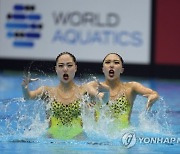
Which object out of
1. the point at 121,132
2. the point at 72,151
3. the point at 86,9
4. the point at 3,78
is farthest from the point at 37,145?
the point at 86,9

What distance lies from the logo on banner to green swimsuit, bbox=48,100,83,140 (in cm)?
578

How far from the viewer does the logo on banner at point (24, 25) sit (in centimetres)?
1013

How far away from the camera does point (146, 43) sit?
9.92 meters

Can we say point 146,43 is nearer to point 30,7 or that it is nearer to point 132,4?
point 132,4

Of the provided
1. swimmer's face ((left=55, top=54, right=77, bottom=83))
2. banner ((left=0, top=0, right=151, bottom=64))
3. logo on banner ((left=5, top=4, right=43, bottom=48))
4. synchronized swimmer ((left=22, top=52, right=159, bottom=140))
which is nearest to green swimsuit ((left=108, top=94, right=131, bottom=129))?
synchronized swimmer ((left=22, top=52, right=159, bottom=140))

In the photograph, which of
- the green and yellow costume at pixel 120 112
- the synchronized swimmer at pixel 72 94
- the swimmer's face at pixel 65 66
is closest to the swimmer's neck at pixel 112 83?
the synchronized swimmer at pixel 72 94

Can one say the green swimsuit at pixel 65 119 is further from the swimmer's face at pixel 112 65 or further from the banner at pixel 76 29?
the banner at pixel 76 29

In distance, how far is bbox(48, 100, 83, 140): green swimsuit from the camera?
173 inches

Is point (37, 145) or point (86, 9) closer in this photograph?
point (37, 145)

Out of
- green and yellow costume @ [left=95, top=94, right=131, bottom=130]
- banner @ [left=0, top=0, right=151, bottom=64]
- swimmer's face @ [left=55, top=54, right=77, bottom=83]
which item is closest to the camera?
swimmer's face @ [left=55, top=54, right=77, bottom=83]

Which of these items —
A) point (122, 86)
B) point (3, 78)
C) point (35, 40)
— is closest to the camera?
point (122, 86)

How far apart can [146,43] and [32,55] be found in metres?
1.99

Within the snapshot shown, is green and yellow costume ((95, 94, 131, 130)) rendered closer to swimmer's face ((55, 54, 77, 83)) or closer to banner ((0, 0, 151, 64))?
swimmer's face ((55, 54, 77, 83))

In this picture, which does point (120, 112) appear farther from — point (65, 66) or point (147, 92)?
point (65, 66)
